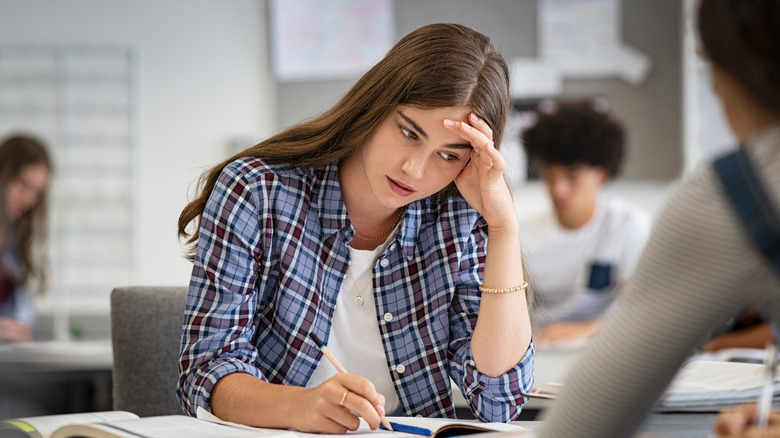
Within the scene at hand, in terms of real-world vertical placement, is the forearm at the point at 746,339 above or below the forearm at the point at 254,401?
below

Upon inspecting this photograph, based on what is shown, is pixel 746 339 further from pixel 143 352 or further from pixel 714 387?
pixel 143 352

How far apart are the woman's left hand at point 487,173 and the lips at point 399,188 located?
110mm

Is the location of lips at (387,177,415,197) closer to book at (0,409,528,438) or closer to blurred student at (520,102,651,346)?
Result: book at (0,409,528,438)

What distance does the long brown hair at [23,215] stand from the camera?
313 cm

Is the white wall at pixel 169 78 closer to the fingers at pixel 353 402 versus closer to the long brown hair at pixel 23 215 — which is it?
the long brown hair at pixel 23 215

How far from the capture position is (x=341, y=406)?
961mm

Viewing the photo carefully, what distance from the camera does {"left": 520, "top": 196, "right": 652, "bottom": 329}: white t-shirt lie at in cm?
294

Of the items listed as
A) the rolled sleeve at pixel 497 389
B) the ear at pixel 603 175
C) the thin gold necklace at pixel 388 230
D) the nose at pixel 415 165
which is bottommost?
the rolled sleeve at pixel 497 389

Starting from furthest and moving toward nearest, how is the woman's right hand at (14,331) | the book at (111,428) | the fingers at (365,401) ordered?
the woman's right hand at (14,331), the fingers at (365,401), the book at (111,428)

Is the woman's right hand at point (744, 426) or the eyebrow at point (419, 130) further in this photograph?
the eyebrow at point (419, 130)

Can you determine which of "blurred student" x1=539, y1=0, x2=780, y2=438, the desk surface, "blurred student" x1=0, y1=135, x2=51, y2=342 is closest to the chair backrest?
the desk surface

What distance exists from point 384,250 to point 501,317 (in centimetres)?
24

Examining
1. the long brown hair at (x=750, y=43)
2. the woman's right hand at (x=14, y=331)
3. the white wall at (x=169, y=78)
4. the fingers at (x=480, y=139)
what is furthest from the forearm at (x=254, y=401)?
the white wall at (x=169, y=78)

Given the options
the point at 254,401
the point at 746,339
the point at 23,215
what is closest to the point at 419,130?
the point at 254,401
